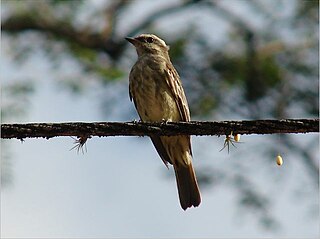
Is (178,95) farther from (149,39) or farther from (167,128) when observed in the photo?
(167,128)

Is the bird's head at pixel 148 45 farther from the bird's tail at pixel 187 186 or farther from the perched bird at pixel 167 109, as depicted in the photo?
the bird's tail at pixel 187 186

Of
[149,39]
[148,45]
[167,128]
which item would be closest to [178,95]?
[148,45]

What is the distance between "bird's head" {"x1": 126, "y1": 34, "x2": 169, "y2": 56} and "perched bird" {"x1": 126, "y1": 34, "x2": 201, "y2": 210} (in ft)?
1.37

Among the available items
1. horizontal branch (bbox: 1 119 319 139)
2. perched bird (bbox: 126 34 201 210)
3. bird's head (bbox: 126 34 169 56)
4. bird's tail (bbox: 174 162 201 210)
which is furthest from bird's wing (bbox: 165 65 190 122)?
horizontal branch (bbox: 1 119 319 139)

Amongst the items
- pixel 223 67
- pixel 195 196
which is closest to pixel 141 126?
pixel 195 196

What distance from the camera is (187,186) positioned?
630 centimetres

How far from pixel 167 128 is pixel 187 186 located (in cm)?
207

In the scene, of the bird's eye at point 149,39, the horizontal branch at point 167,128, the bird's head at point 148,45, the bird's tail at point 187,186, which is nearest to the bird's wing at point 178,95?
the bird's tail at point 187,186

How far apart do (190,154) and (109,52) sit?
8.36m

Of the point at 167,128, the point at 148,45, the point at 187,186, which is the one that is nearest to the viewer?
the point at 167,128

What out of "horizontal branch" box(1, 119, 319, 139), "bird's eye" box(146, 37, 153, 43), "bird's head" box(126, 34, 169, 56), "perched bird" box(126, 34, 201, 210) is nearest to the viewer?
"horizontal branch" box(1, 119, 319, 139)

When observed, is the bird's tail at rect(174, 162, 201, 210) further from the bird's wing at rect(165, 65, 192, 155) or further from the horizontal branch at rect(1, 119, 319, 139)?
the horizontal branch at rect(1, 119, 319, 139)

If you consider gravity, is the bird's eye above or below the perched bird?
above

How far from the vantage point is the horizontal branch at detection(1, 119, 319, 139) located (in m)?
4.08
